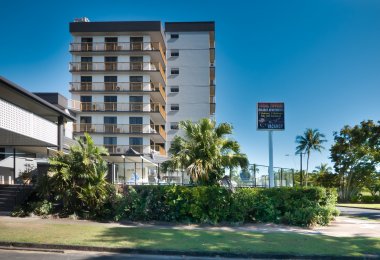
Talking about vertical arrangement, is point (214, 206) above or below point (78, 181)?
below

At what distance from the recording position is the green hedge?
59.1 ft

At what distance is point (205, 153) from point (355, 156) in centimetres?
4578

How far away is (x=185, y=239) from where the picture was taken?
526 inches

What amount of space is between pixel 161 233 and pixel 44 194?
6.63 m

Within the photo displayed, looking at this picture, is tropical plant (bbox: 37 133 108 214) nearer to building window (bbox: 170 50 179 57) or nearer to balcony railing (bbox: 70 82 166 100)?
balcony railing (bbox: 70 82 166 100)

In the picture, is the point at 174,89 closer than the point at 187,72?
No

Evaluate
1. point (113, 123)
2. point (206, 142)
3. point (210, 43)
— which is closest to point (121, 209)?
point (206, 142)

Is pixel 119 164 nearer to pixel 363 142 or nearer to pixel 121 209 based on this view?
pixel 121 209

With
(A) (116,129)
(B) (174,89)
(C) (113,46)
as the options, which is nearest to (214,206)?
(A) (116,129)

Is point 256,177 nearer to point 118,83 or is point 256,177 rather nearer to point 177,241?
point 177,241

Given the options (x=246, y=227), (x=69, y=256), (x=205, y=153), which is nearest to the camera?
(x=69, y=256)

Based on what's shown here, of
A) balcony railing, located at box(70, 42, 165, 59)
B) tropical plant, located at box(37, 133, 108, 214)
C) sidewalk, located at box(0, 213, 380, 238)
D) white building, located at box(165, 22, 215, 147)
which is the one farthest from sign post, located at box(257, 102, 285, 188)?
white building, located at box(165, 22, 215, 147)

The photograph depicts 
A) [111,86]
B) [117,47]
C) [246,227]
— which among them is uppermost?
[117,47]

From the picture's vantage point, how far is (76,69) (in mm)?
52375
